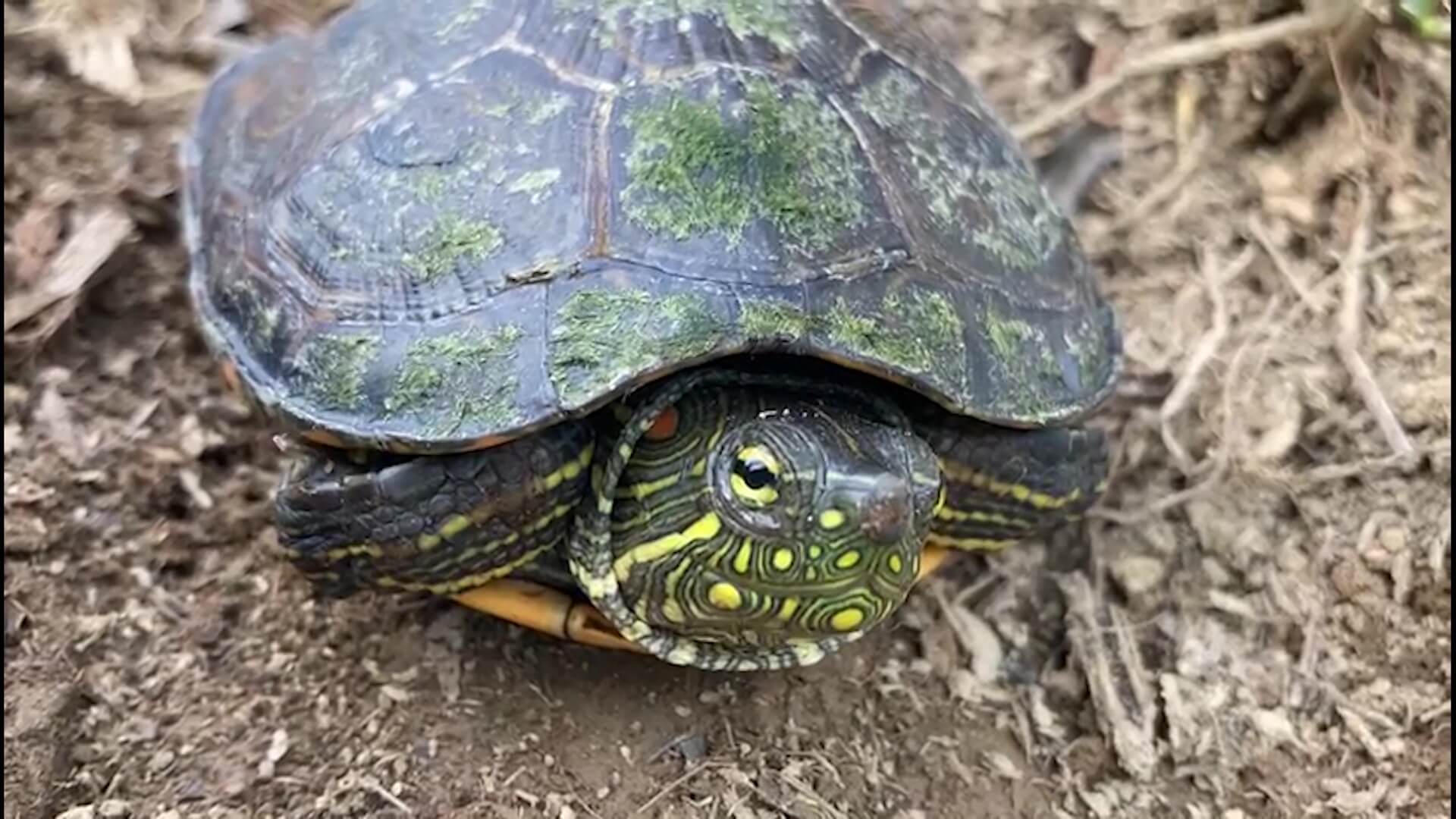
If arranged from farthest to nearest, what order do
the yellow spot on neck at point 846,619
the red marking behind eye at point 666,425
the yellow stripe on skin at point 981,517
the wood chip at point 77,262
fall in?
1. the wood chip at point 77,262
2. the yellow stripe on skin at point 981,517
3. the red marking behind eye at point 666,425
4. the yellow spot on neck at point 846,619

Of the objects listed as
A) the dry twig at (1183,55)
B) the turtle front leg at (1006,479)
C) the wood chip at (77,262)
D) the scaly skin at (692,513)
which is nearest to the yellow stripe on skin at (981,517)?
the turtle front leg at (1006,479)

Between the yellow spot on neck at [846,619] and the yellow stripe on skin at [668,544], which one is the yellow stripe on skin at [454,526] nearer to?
the yellow stripe on skin at [668,544]

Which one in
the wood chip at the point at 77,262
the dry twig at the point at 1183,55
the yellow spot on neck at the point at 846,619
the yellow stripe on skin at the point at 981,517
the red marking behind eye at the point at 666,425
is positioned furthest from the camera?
the dry twig at the point at 1183,55

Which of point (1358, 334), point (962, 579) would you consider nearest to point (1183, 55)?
point (1358, 334)

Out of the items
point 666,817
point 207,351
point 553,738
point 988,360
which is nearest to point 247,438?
point 207,351

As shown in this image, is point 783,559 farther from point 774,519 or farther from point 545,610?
point 545,610

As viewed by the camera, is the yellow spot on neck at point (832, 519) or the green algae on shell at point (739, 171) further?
the green algae on shell at point (739, 171)

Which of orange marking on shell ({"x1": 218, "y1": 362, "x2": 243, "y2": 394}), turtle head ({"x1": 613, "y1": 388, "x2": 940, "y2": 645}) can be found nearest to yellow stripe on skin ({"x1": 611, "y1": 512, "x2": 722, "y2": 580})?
turtle head ({"x1": 613, "y1": 388, "x2": 940, "y2": 645})

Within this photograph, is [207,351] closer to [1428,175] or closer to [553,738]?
[553,738]
